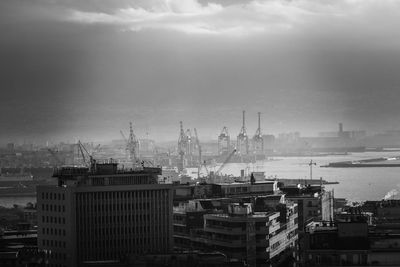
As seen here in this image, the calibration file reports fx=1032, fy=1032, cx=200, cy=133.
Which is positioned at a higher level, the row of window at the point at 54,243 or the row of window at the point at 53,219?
the row of window at the point at 53,219

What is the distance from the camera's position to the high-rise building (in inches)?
1156

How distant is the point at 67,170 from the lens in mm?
30969

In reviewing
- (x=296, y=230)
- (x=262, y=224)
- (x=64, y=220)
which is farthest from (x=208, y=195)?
(x=64, y=220)

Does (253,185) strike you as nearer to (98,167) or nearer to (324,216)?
(324,216)

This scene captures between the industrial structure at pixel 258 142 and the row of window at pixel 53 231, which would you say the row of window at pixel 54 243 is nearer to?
the row of window at pixel 53 231

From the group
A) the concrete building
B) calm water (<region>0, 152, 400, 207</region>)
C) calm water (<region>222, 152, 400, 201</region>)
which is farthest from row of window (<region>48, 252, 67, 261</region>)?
calm water (<region>222, 152, 400, 201</region>)

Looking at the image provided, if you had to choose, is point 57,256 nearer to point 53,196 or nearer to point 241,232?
point 53,196

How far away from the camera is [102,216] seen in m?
29.9

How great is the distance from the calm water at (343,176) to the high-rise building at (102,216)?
42158 millimetres

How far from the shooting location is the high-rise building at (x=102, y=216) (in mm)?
29359

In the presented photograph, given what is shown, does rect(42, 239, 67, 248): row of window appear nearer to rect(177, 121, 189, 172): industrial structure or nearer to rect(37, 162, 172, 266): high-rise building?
rect(37, 162, 172, 266): high-rise building

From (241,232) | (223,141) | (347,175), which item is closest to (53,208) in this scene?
(241,232)

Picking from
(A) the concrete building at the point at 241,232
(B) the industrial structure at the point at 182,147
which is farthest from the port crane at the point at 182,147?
→ (A) the concrete building at the point at 241,232

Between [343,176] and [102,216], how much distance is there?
81.6 metres
